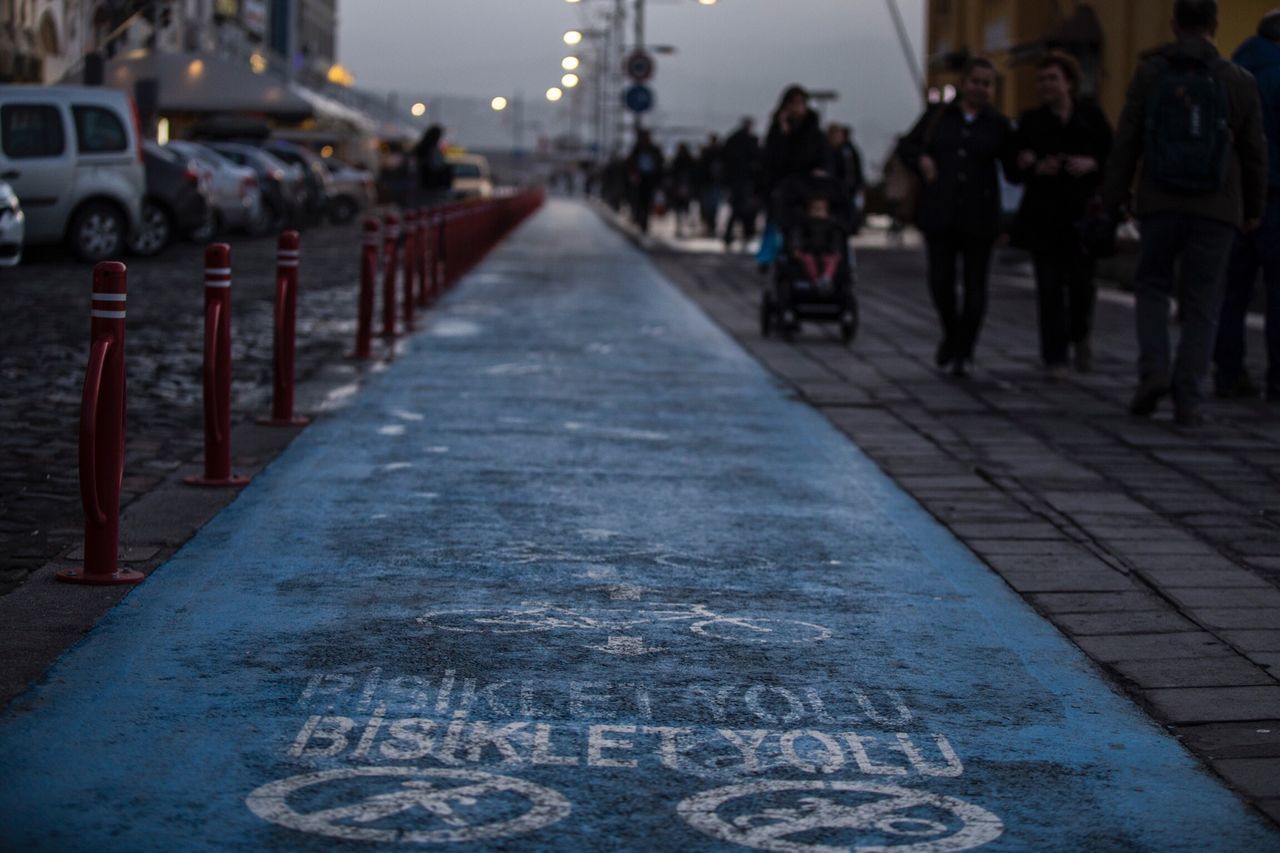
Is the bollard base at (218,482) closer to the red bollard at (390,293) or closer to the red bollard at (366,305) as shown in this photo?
the red bollard at (366,305)

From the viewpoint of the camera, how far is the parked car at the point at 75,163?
22.6 m

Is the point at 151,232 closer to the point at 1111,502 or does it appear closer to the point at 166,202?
the point at 166,202

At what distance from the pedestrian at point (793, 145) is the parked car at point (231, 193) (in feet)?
55.0

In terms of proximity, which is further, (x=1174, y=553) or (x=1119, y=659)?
(x=1174, y=553)

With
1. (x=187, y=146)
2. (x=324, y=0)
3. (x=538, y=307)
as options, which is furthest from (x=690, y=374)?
(x=324, y=0)

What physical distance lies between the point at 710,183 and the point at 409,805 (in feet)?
117

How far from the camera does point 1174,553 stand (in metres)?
6.93

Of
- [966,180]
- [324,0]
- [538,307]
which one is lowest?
[538,307]

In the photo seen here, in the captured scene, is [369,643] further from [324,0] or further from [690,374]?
[324,0]

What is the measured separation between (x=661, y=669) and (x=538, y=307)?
1442 cm

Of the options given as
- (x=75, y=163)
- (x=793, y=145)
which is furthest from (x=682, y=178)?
(x=793, y=145)

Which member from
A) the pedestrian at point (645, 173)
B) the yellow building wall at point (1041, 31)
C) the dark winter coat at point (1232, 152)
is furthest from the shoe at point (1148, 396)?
the pedestrian at point (645, 173)

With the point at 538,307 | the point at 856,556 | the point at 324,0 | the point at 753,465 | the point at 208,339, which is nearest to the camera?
the point at 856,556

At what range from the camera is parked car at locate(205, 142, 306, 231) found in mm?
34656
